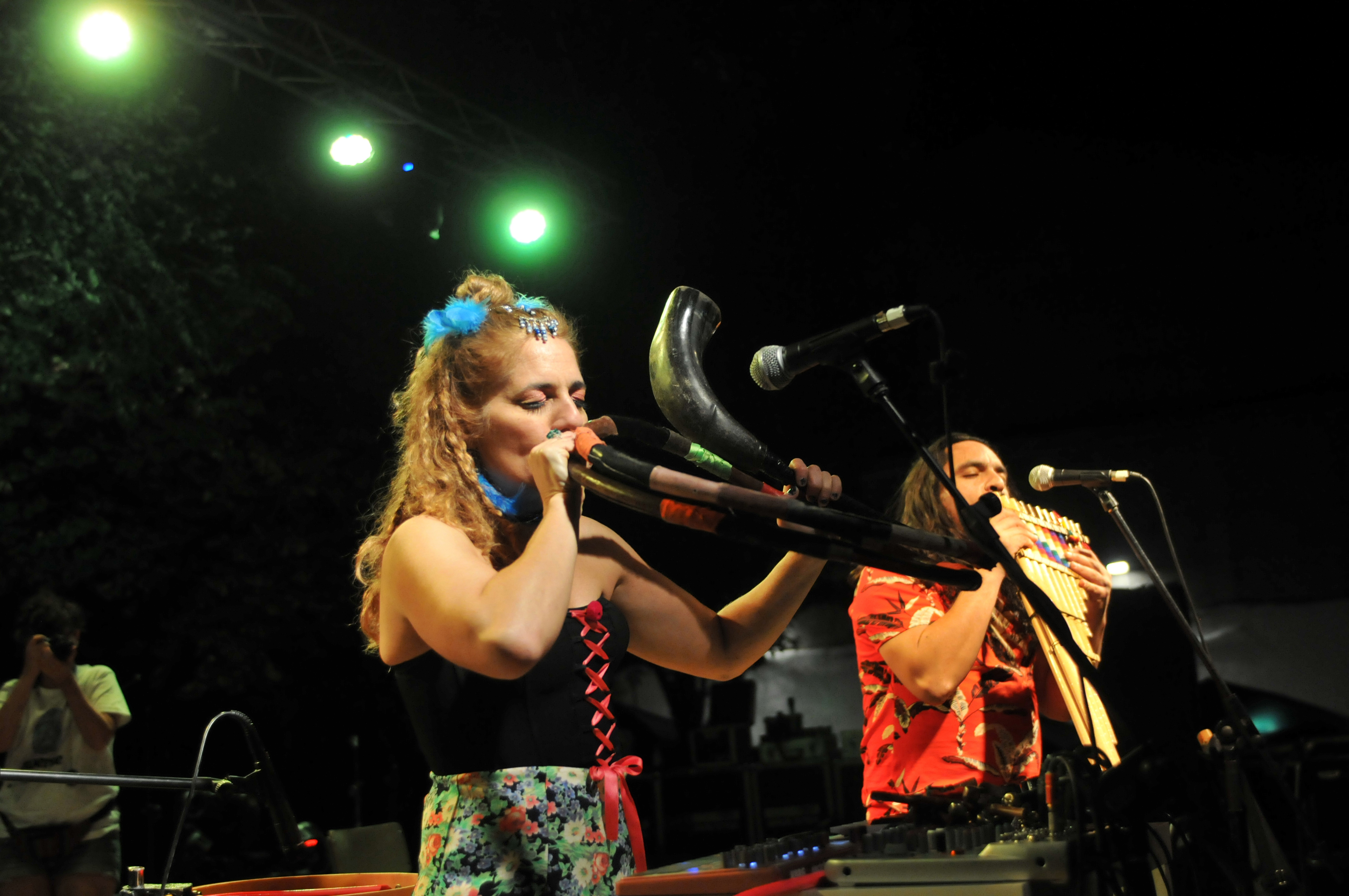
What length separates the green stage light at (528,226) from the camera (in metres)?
7.72

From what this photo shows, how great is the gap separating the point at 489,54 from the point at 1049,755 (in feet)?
20.2

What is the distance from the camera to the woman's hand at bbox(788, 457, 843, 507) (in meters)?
1.59

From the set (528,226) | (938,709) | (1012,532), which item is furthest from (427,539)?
(528,226)

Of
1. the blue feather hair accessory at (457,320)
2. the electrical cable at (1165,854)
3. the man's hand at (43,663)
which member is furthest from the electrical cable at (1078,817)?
the man's hand at (43,663)

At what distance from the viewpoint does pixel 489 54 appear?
6844 mm

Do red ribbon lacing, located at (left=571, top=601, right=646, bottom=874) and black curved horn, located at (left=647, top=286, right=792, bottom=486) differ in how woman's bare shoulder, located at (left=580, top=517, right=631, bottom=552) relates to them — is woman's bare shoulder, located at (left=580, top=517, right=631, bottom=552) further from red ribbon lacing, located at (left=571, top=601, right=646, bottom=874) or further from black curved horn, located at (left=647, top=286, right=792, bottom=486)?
black curved horn, located at (left=647, top=286, right=792, bottom=486)

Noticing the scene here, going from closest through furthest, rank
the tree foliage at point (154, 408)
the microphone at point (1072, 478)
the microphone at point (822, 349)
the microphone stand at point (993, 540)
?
the microphone stand at point (993, 540) → the microphone at point (822, 349) → the microphone at point (1072, 478) → the tree foliage at point (154, 408)

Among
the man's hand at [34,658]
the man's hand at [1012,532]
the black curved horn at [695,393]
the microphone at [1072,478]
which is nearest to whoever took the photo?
the black curved horn at [695,393]

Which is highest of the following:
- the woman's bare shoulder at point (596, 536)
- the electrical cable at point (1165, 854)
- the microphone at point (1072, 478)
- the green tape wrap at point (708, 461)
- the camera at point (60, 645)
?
the microphone at point (1072, 478)

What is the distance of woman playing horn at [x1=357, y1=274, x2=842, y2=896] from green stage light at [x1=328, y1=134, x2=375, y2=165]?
5335mm

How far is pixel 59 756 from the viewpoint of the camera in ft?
16.1

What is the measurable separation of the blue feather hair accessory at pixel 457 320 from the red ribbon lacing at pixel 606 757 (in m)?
0.56

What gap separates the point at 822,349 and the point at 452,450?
75cm

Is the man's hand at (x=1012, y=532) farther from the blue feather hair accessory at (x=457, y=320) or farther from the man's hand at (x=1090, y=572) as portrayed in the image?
the blue feather hair accessory at (x=457, y=320)
